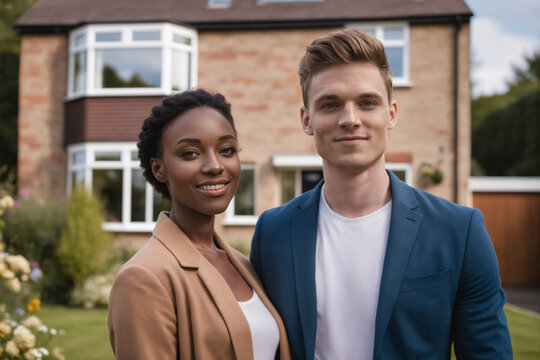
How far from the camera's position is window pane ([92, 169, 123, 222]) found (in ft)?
40.6

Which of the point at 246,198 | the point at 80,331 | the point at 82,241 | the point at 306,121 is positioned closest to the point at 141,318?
the point at 306,121

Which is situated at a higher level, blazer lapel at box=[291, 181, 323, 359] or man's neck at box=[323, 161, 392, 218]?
man's neck at box=[323, 161, 392, 218]

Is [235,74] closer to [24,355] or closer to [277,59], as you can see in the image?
[277,59]

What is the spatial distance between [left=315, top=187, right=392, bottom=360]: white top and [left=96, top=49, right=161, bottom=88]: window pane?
35.8ft

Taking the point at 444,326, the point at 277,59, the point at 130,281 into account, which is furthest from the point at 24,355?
the point at 277,59

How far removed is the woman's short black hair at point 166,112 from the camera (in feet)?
7.36

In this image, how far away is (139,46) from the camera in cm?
1236

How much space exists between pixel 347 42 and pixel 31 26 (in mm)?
12755

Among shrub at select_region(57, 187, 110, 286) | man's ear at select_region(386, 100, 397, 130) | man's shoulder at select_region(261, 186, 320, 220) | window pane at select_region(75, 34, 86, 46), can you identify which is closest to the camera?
man's ear at select_region(386, 100, 397, 130)

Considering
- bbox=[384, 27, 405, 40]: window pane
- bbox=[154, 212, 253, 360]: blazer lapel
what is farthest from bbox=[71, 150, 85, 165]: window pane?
bbox=[154, 212, 253, 360]: blazer lapel

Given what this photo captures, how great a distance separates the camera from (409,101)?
11875 mm

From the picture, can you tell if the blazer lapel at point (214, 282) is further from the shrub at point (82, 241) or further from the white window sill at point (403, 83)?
the white window sill at point (403, 83)

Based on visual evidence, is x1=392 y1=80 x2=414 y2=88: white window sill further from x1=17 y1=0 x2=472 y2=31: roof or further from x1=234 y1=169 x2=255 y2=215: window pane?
x1=234 y1=169 x2=255 y2=215: window pane

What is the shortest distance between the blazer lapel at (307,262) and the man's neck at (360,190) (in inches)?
6.3
